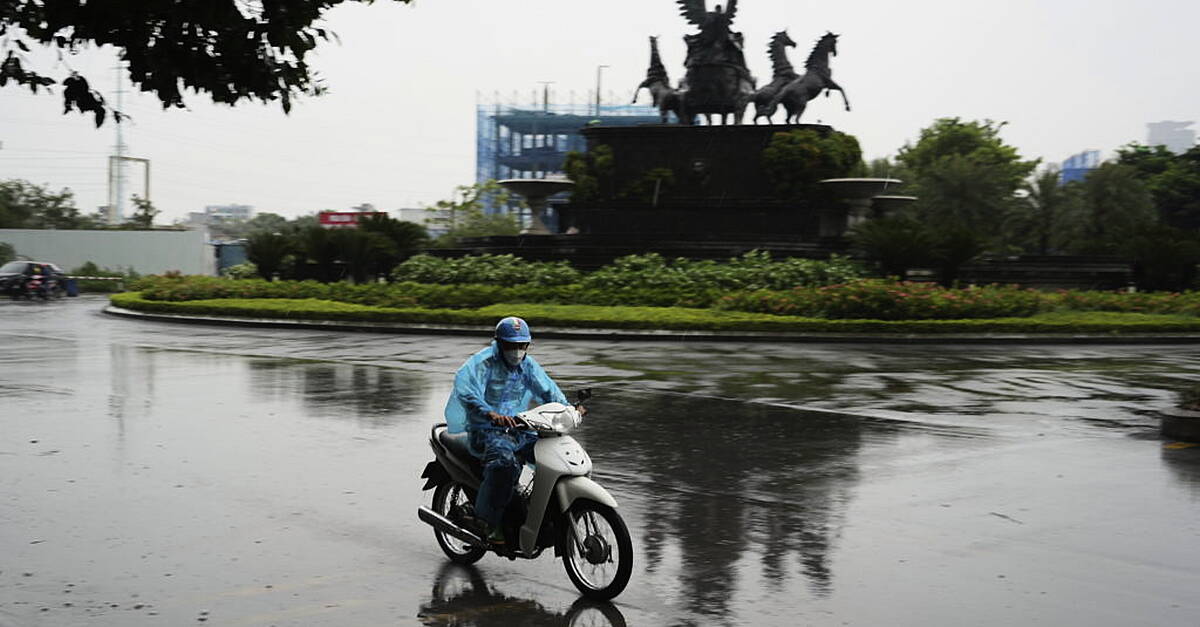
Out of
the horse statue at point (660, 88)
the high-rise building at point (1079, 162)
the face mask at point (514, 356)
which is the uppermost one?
the high-rise building at point (1079, 162)

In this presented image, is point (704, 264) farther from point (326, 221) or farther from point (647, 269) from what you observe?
point (326, 221)

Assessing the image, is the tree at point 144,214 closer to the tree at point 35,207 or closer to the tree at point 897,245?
Answer: the tree at point 35,207

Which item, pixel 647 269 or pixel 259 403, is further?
pixel 647 269

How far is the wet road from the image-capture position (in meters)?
5.61

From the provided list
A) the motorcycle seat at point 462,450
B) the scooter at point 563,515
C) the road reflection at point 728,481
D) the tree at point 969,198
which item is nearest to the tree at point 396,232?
the road reflection at point 728,481

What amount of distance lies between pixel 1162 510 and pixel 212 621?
5891 millimetres

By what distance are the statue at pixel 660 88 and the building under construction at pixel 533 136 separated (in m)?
71.4

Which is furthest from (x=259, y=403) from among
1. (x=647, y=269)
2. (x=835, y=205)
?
(x=835, y=205)

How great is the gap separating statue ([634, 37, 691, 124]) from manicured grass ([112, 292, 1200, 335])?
13.5m

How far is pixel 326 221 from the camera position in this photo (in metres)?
93.9

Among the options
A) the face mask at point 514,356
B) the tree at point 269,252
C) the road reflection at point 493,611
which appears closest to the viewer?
the road reflection at point 493,611

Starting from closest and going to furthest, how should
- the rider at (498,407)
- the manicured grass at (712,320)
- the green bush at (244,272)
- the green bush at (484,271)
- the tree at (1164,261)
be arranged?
the rider at (498,407) < the manicured grass at (712,320) < the green bush at (484,271) < the tree at (1164,261) < the green bush at (244,272)

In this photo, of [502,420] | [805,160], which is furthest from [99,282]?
[502,420]

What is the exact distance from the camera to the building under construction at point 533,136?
113812 mm
